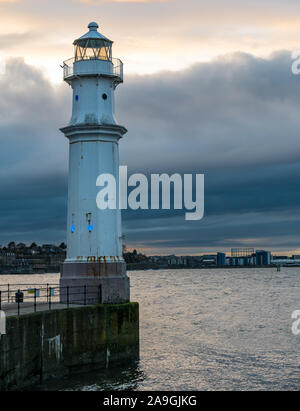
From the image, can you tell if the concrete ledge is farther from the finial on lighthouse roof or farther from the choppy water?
the finial on lighthouse roof

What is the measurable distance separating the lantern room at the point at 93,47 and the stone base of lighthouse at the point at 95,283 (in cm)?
947

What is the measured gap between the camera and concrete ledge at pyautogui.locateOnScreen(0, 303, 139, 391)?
750 inches

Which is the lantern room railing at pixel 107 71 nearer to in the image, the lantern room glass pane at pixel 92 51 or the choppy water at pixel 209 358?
the lantern room glass pane at pixel 92 51

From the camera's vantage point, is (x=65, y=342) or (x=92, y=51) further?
(x=92, y=51)

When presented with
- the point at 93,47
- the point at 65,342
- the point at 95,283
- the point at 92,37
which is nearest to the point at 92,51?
the point at 93,47

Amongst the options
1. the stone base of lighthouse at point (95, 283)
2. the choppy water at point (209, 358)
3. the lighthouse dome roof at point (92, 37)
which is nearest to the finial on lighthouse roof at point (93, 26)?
the lighthouse dome roof at point (92, 37)

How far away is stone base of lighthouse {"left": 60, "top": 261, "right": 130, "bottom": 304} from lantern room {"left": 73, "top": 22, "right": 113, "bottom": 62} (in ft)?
31.1

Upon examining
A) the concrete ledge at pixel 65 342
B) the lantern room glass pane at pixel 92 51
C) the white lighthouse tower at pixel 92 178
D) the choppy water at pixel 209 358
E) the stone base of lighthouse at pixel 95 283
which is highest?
the lantern room glass pane at pixel 92 51

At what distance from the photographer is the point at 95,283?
25.4 metres

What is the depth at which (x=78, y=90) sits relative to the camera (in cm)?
2675

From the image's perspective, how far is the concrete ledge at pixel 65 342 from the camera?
62.5 ft

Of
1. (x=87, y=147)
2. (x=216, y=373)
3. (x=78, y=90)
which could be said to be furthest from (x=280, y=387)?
(x=78, y=90)

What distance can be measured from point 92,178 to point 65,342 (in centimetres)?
746

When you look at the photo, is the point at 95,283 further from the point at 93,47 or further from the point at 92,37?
the point at 92,37
